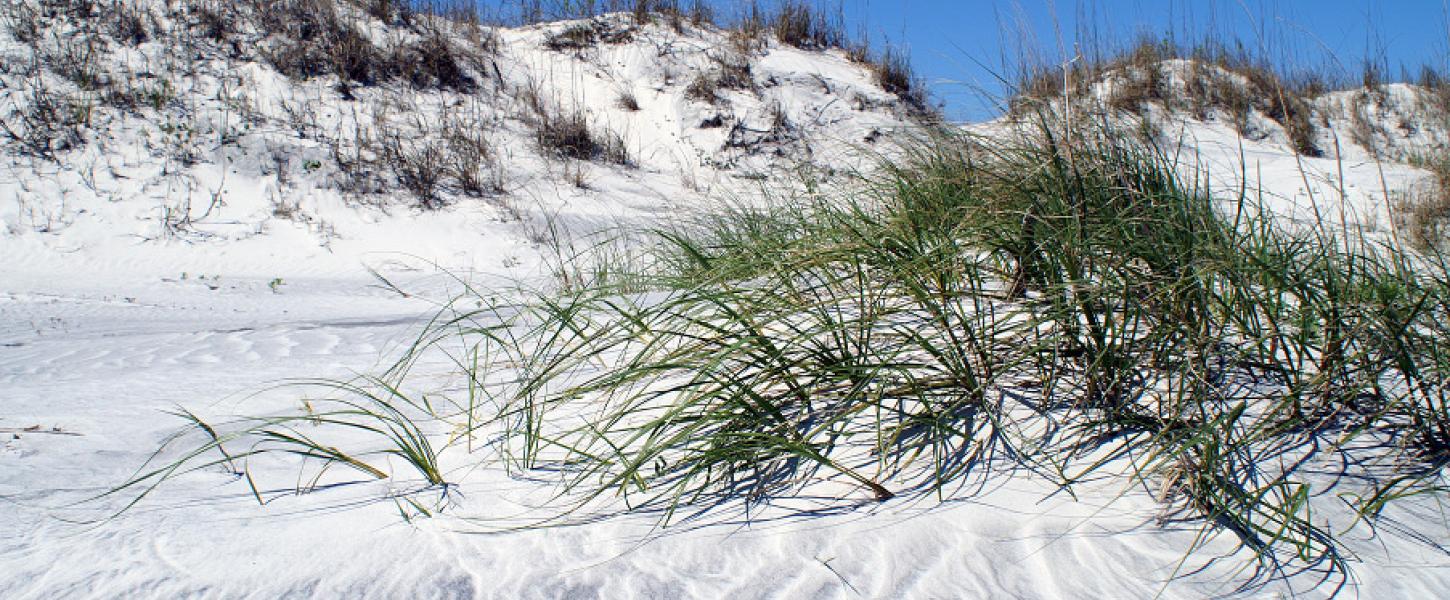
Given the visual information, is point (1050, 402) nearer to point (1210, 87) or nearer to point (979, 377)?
point (979, 377)

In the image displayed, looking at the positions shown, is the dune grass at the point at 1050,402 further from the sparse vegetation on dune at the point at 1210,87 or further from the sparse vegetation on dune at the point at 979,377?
the sparse vegetation on dune at the point at 1210,87

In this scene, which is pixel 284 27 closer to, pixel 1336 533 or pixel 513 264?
pixel 513 264

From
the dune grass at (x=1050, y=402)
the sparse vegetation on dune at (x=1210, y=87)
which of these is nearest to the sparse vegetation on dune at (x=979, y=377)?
the dune grass at (x=1050, y=402)

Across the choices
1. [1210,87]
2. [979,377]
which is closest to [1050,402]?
[979,377]

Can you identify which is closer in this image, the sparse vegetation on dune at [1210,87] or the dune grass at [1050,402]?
the dune grass at [1050,402]

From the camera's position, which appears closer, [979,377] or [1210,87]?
[979,377]

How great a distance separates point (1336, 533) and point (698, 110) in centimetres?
792

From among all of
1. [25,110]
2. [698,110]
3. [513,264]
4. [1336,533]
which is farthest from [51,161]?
[1336,533]

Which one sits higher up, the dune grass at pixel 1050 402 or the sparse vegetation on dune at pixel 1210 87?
the sparse vegetation on dune at pixel 1210 87

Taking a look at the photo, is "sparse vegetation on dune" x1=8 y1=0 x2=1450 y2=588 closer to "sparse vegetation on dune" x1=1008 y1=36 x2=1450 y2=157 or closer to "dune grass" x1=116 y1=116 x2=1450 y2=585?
"dune grass" x1=116 y1=116 x2=1450 y2=585

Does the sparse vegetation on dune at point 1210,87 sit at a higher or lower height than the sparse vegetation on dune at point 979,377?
higher

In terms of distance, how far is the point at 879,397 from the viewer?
5.70 feet

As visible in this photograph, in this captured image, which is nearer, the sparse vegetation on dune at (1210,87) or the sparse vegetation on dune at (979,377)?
the sparse vegetation on dune at (979,377)

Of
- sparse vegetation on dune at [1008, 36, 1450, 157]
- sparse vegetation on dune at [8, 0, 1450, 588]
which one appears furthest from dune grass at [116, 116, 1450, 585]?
sparse vegetation on dune at [1008, 36, 1450, 157]
